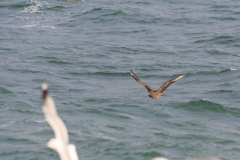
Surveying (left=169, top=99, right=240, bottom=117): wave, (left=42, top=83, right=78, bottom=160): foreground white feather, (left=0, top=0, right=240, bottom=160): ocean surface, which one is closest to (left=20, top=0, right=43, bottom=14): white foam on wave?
(left=0, top=0, right=240, bottom=160): ocean surface

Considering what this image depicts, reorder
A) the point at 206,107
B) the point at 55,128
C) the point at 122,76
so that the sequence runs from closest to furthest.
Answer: the point at 55,128 → the point at 206,107 → the point at 122,76

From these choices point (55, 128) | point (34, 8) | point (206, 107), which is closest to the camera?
point (55, 128)

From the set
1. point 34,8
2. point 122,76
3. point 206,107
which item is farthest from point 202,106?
point 34,8

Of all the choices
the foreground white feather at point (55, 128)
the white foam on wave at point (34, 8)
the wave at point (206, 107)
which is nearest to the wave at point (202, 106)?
the wave at point (206, 107)

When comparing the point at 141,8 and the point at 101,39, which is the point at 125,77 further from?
the point at 141,8

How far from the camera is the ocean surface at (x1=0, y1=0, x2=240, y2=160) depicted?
54.0 feet

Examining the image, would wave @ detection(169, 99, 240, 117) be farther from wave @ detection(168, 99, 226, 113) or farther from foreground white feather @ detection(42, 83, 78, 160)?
foreground white feather @ detection(42, 83, 78, 160)

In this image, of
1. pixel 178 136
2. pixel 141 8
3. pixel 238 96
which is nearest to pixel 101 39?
pixel 141 8

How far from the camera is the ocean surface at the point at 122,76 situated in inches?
648

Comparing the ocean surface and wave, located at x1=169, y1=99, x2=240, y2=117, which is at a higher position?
the ocean surface

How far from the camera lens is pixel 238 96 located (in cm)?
2308

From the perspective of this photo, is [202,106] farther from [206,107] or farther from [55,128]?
[55,128]

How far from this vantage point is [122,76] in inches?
1010

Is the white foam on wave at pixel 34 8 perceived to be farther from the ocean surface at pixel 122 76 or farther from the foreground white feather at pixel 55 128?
the foreground white feather at pixel 55 128
